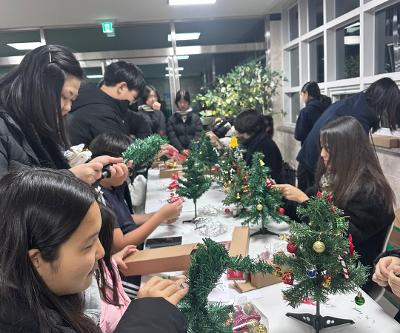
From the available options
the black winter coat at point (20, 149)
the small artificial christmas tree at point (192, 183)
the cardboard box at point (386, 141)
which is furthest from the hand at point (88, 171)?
the cardboard box at point (386, 141)

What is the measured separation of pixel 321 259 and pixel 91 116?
1713 millimetres

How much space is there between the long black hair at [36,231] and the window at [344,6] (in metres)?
4.06

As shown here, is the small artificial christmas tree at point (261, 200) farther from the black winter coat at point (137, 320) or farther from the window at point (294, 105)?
the window at point (294, 105)

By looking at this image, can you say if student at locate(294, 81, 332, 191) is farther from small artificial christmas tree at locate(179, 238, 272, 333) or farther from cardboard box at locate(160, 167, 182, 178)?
small artificial christmas tree at locate(179, 238, 272, 333)

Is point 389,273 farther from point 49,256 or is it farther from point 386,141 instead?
point 386,141

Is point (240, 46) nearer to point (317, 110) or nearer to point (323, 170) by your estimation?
point (317, 110)

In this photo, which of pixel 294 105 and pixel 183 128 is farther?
pixel 294 105

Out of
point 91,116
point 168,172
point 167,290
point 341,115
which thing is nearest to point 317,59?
point 341,115

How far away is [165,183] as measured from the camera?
323 centimetres

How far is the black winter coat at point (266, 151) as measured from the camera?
3105 millimetres

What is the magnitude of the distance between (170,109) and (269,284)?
558 cm

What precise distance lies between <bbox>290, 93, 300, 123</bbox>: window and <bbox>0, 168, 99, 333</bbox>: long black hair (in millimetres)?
5787

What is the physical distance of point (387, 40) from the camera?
11.8ft

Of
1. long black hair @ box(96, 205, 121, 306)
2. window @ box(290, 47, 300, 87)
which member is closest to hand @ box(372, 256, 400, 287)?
long black hair @ box(96, 205, 121, 306)
